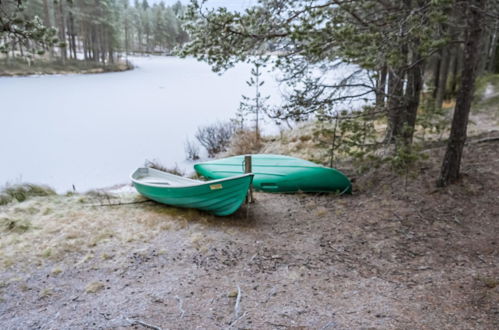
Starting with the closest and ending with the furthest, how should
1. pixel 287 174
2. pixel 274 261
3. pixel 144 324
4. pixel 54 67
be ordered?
pixel 144 324, pixel 274 261, pixel 287 174, pixel 54 67

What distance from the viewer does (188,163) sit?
30.0ft

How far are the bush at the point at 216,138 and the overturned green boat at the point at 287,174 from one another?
3271 millimetres

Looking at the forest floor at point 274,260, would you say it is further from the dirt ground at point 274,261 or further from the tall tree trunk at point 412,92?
the tall tree trunk at point 412,92

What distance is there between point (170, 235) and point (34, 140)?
8264 millimetres

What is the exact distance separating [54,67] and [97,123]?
16.6 metres

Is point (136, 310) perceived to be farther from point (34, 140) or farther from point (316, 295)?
point (34, 140)

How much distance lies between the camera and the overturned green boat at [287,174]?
5.62 metres

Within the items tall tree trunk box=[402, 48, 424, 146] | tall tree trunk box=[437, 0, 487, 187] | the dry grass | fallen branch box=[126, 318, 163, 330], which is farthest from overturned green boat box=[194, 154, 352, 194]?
fallen branch box=[126, 318, 163, 330]

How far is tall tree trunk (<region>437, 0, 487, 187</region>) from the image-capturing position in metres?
3.77

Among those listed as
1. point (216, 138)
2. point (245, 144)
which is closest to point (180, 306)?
point (245, 144)

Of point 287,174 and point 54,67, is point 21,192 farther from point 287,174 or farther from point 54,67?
point 54,67

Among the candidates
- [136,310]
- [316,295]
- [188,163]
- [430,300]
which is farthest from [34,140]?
[430,300]

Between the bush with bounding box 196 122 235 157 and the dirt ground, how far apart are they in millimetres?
4576

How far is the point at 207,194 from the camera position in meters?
4.94
